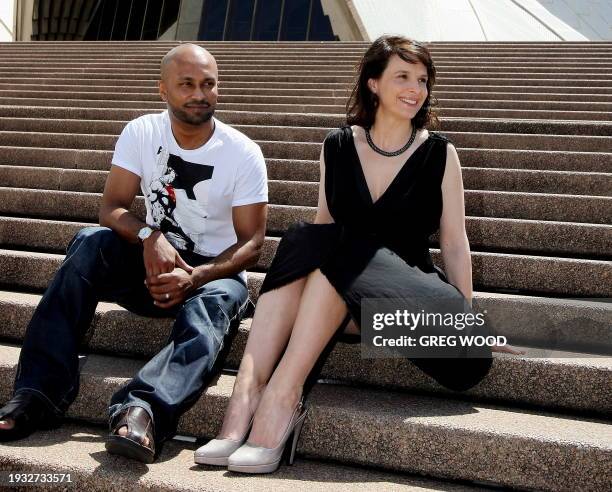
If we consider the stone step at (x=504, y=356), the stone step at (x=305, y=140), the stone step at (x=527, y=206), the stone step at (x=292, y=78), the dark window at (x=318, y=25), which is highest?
the dark window at (x=318, y=25)

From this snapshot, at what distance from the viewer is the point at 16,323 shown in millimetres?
2689

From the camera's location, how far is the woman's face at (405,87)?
233cm

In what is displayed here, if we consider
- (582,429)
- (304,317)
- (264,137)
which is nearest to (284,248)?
(304,317)

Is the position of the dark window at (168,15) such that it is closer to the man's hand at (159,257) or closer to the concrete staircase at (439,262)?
the concrete staircase at (439,262)

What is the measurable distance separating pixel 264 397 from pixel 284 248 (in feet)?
1.60

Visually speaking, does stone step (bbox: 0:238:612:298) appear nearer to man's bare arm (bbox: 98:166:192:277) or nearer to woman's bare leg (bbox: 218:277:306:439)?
man's bare arm (bbox: 98:166:192:277)

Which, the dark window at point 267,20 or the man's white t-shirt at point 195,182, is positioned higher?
the dark window at point 267,20

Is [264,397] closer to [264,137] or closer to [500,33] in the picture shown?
[264,137]

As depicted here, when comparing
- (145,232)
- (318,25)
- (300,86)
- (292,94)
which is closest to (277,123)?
(292,94)

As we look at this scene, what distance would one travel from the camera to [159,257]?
88.0 inches

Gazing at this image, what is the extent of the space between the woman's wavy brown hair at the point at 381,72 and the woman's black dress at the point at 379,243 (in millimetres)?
109

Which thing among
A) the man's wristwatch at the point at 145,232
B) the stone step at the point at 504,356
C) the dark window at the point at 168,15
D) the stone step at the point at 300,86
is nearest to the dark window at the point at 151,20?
the dark window at the point at 168,15

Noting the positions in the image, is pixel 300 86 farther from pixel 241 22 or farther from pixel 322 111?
pixel 241 22

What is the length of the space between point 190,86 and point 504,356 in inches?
59.3
